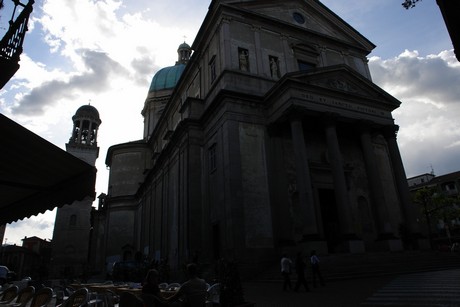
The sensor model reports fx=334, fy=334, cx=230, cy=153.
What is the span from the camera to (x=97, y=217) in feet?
151

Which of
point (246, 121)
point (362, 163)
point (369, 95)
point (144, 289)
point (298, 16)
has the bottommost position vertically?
point (144, 289)

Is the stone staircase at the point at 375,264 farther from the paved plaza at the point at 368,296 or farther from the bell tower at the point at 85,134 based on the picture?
the bell tower at the point at 85,134

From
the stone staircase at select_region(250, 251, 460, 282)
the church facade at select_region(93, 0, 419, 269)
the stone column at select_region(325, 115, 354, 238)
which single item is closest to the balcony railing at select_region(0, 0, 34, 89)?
the stone staircase at select_region(250, 251, 460, 282)

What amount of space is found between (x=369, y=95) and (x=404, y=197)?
673 centimetres

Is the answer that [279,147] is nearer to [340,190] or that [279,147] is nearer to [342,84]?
[340,190]

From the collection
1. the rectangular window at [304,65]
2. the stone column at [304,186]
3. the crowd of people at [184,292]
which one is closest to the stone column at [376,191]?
the stone column at [304,186]

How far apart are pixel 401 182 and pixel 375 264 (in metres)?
7.41

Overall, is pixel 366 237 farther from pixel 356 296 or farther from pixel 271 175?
pixel 356 296

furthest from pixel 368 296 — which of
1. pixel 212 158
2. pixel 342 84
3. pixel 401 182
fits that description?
pixel 342 84

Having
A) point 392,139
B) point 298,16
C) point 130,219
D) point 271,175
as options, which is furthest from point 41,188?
point 130,219

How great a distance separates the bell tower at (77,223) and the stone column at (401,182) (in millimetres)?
35802

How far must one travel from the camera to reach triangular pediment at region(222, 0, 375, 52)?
78.9ft

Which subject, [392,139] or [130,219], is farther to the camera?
[130,219]

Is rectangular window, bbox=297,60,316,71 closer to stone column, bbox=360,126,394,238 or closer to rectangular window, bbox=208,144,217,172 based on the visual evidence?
stone column, bbox=360,126,394,238
